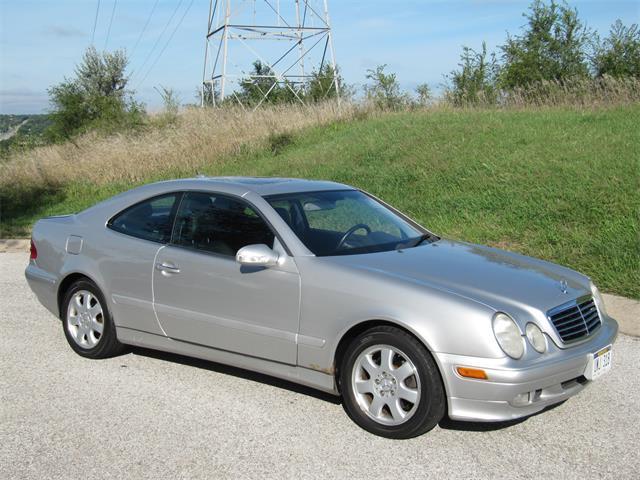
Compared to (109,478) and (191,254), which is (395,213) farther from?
(109,478)

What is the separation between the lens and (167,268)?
5746 mm

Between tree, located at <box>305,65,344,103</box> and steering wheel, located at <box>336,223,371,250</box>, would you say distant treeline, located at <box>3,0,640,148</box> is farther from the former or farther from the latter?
steering wheel, located at <box>336,223,371,250</box>

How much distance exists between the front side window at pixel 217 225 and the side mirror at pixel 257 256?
0.20m

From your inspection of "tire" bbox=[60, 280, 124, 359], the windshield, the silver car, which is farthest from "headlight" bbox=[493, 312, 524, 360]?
"tire" bbox=[60, 280, 124, 359]

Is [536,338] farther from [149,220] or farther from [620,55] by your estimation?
[620,55]

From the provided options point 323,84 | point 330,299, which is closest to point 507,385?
point 330,299

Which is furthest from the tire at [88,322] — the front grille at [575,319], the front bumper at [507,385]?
the front grille at [575,319]

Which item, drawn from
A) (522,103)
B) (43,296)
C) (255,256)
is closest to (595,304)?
(255,256)

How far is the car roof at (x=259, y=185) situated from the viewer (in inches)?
230

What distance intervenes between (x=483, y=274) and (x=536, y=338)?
0.68m

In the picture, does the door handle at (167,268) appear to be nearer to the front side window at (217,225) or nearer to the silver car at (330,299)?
the silver car at (330,299)

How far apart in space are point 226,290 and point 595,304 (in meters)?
2.48

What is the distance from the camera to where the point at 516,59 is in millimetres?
25891

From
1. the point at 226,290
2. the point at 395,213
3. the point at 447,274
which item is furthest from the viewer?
the point at 395,213
